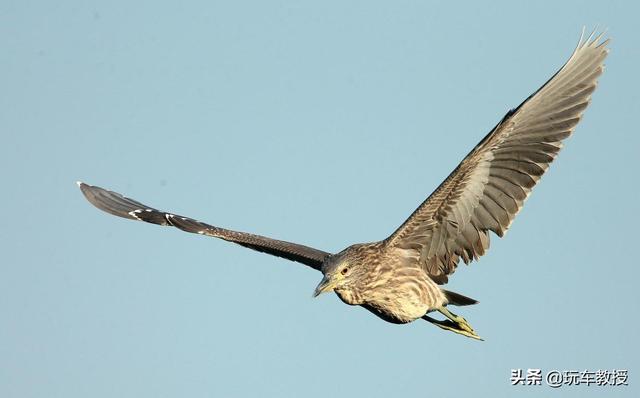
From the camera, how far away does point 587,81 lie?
43.6 ft

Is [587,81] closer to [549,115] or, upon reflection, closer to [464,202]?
[549,115]

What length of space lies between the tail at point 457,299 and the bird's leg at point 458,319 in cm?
14

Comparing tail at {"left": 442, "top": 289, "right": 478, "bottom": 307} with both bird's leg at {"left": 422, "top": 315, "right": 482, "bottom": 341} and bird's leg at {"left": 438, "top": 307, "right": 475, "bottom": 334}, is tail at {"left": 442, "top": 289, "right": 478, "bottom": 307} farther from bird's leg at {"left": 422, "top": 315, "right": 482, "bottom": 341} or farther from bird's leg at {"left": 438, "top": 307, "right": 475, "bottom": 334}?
bird's leg at {"left": 422, "top": 315, "right": 482, "bottom": 341}

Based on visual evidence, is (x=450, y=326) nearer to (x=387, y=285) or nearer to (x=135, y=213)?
(x=387, y=285)

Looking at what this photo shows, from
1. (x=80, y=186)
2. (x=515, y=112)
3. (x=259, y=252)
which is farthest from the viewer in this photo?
(x=80, y=186)

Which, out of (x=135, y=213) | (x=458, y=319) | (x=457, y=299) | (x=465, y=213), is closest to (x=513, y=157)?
(x=465, y=213)

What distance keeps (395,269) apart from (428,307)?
700 millimetres

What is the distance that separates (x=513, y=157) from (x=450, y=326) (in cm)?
247

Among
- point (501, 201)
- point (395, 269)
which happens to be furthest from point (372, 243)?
point (501, 201)

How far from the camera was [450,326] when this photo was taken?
14477 millimetres

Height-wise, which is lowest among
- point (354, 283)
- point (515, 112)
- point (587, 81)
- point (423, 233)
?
point (354, 283)

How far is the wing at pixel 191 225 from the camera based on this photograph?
15250mm

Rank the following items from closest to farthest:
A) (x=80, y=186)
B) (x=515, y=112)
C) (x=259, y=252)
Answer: (x=515, y=112) → (x=259, y=252) → (x=80, y=186)

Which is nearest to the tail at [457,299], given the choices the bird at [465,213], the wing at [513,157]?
the bird at [465,213]
